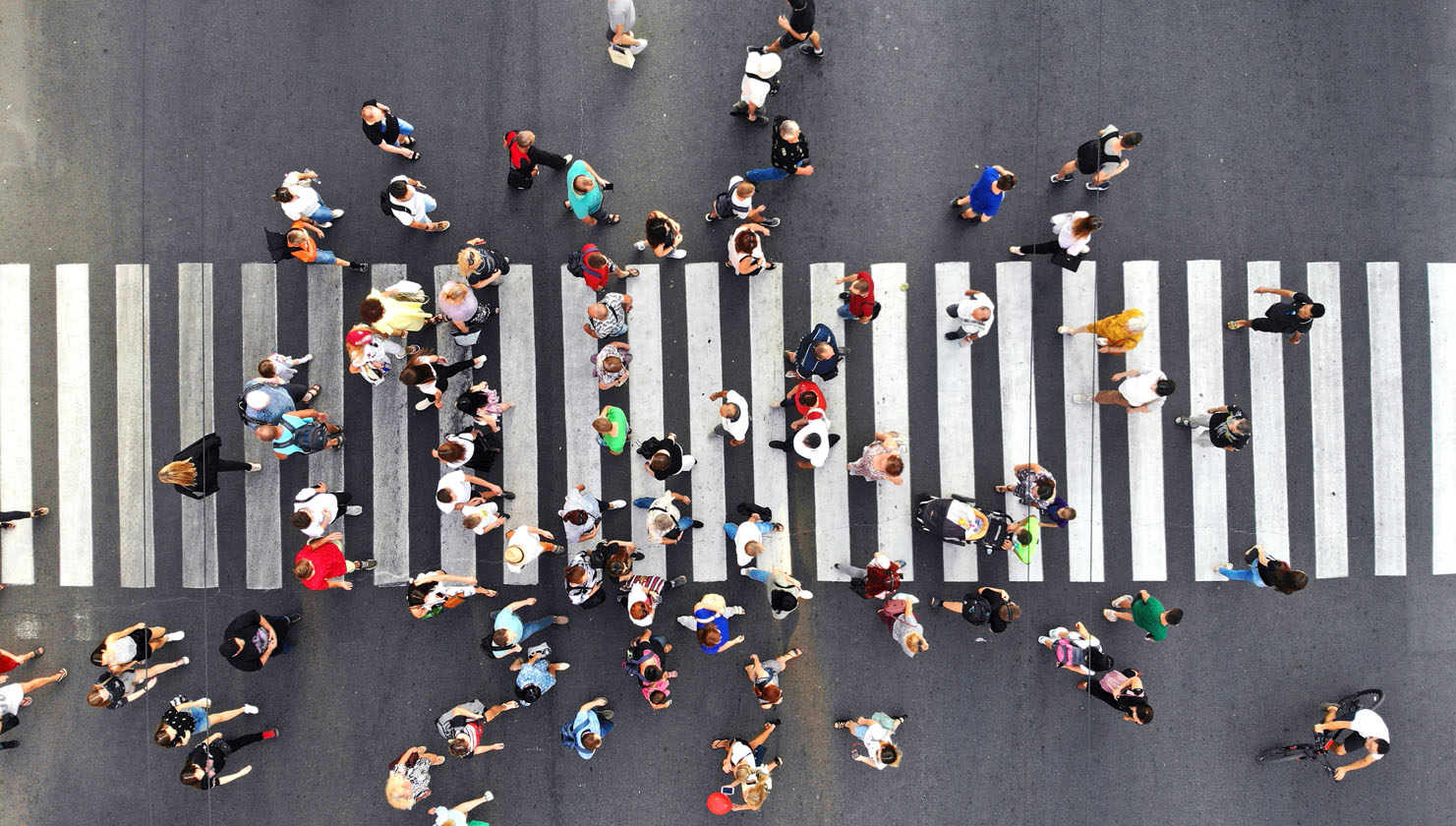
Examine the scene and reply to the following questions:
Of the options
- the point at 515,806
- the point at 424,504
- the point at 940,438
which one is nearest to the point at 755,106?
the point at 940,438

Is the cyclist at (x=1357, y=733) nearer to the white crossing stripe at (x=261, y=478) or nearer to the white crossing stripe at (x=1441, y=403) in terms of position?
the white crossing stripe at (x=1441, y=403)

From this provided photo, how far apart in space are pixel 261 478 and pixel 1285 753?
12.4m

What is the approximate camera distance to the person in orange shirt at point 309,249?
7115 mm

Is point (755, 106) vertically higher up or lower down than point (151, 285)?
higher up

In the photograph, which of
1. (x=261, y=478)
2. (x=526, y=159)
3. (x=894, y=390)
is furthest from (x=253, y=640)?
(x=894, y=390)

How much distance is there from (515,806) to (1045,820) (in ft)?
20.6

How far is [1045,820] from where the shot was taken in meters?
7.91

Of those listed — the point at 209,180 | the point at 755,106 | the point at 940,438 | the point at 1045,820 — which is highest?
the point at 755,106

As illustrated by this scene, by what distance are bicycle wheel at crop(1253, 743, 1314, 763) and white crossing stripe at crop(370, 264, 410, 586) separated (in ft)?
33.8

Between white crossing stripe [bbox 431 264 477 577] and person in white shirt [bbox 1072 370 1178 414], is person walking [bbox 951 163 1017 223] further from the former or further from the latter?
white crossing stripe [bbox 431 264 477 577]

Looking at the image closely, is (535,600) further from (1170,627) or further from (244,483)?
(1170,627)

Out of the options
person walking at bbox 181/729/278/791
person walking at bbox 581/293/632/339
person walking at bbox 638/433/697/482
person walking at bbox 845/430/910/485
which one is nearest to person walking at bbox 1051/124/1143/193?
person walking at bbox 845/430/910/485

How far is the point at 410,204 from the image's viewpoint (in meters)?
7.28

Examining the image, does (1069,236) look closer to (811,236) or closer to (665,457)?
(811,236)
